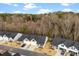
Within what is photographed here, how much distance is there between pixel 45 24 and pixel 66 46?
9.2 inches

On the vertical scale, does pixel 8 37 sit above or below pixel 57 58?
above

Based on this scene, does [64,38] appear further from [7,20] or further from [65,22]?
[7,20]

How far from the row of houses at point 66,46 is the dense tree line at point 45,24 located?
3 centimetres

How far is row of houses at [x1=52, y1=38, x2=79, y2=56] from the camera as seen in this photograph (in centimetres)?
170

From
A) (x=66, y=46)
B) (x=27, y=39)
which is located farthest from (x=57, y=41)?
(x=27, y=39)

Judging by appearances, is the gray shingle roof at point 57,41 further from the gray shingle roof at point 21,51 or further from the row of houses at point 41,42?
the gray shingle roof at point 21,51

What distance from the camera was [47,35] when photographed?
172 cm

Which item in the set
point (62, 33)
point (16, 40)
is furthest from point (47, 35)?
point (16, 40)

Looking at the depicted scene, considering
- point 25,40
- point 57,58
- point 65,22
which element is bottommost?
point 57,58

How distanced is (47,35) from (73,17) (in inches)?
9.5

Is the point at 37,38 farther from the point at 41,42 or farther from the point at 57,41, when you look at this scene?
the point at 57,41

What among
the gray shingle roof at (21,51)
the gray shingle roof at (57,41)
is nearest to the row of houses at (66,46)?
the gray shingle roof at (57,41)

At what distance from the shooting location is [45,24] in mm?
1711

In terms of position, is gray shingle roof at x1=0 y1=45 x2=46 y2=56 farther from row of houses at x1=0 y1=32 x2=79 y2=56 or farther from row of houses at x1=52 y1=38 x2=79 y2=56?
row of houses at x1=52 y1=38 x2=79 y2=56
